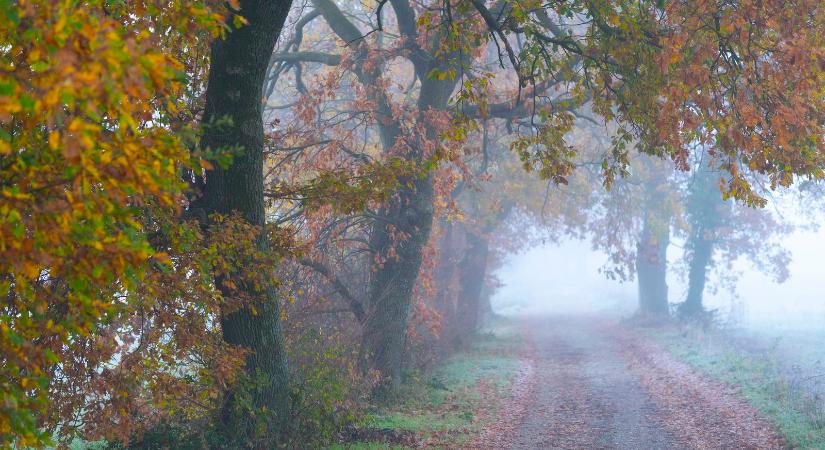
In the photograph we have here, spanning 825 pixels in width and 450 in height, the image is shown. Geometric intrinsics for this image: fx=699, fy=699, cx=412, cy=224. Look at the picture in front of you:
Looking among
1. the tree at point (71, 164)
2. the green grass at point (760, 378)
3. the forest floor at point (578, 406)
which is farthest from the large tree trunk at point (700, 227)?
the tree at point (71, 164)

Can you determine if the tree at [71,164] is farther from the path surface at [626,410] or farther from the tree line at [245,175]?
→ the path surface at [626,410]

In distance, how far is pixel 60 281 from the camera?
5.92 meters

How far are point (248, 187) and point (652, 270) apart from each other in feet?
91.7

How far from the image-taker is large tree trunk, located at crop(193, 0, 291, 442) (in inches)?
293

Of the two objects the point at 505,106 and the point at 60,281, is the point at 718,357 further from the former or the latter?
the point at 60,281

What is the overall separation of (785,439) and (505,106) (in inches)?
339

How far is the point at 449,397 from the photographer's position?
15.0 metres

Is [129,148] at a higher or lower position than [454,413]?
higher

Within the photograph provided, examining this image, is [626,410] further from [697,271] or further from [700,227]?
[700,227]

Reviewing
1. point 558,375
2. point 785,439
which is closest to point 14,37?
point 785,439

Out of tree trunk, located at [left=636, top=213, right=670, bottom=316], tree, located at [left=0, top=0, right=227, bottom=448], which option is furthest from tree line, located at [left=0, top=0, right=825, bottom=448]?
tree trunk, located at [left=636, top=213, right=670, bottom=316]

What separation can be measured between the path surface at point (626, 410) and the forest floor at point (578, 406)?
0.05 feet

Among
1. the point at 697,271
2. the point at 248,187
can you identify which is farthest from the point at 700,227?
the point at 248,187

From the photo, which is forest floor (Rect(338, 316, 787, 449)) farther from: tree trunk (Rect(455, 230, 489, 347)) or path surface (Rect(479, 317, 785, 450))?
tree trunk (Rect(455, 230, 489, 347))
